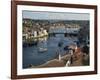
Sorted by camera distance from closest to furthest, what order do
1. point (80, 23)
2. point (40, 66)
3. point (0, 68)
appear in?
1. point (0, 68)
2. point (40, 66)
3. point (80, 23)

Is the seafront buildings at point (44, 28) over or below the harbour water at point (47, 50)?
over

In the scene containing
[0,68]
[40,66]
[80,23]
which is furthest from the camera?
[80,23]

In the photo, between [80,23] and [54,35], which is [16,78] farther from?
[80,23]

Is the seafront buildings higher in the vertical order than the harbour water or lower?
higher

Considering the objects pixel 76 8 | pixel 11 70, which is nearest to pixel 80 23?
pixel 76 8

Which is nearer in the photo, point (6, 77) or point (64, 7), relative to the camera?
point (6, 77)

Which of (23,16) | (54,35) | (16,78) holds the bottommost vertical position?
(16,78)

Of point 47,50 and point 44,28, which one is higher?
point 44,28

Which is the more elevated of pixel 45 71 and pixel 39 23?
pixel 39 23
